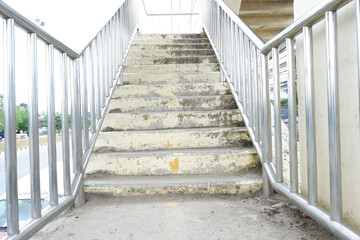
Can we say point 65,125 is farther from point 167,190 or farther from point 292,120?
point 292,120

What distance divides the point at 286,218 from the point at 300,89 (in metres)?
0.64

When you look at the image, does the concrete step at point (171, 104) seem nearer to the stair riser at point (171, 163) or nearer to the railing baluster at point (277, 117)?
the stair riser at point (171, 163)

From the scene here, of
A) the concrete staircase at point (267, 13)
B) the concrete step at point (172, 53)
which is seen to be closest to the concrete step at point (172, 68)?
the concrete step at point (172, 53)

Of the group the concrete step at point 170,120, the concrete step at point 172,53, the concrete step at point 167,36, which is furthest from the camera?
the concrete step at point 167,36

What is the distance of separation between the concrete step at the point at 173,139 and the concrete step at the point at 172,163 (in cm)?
17

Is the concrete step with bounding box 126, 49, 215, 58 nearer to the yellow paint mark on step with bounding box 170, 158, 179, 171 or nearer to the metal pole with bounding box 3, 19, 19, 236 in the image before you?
the yellow paint mark on step with bounding box 170, 158, 179, 171

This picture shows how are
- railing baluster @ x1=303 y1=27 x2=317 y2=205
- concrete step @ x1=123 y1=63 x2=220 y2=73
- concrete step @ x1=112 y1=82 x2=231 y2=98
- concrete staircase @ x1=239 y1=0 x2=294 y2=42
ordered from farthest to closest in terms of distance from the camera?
concrete staircase @ x1=239 y1=0 x2=294 y2=42 → concrete step @ x1=123 y1=63 x2=220 y2=73 → concrete step @ x1=112 y1=82 x2=231 y2=98 → railing baluster @ x1=303 y1=27 x2=317 y2=205

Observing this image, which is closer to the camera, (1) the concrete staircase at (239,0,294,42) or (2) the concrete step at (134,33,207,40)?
(2) the concrete step at (134,33,207,40)

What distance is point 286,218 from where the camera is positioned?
1.17 metres

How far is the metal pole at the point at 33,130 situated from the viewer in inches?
35.5

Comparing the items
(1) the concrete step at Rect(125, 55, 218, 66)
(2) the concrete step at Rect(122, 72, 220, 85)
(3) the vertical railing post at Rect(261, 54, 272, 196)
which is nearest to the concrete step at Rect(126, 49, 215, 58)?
(1) the concrete step at Rect(125, 55, 218, 66)

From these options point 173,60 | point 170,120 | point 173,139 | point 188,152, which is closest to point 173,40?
point 173,60

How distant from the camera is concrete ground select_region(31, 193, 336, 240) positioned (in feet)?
3.39

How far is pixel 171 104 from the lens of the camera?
215 centimetres
